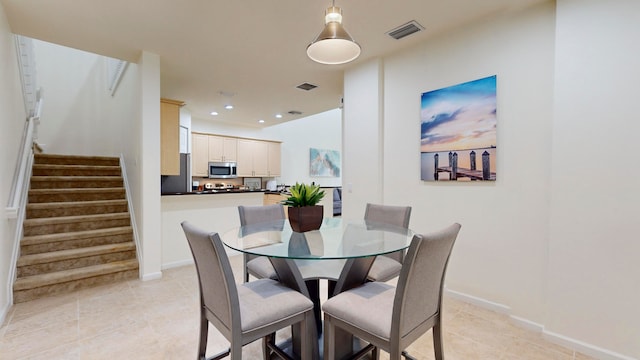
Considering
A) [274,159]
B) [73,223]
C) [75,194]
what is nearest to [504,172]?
[73,223]

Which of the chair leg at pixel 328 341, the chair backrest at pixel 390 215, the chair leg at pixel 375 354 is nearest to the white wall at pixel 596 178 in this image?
the chair backrest at pixel 390 215

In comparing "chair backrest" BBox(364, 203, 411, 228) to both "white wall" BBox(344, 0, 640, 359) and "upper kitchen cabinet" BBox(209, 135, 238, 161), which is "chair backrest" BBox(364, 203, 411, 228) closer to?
"white wall" BBox(344, 0, 640, 359)

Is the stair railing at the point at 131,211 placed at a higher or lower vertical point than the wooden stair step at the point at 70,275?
higher

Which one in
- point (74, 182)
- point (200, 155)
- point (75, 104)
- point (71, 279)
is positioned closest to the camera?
point (71, 279)

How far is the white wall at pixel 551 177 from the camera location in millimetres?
1877

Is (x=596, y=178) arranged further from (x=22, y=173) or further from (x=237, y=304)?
(x=22, y=173)

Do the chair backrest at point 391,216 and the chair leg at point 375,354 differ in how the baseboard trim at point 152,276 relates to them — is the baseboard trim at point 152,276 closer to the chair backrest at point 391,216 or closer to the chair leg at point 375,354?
the chair backrest at point 391,216

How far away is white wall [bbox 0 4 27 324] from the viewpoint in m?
2.46

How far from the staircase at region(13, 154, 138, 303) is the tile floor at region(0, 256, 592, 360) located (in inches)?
9.7

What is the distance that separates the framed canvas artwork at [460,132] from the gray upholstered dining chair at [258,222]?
1567 mm

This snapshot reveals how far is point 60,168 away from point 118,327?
3405 mm

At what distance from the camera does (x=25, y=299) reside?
9.09ft

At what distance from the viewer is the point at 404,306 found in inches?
51.0

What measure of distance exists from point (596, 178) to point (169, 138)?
4.62 metres
